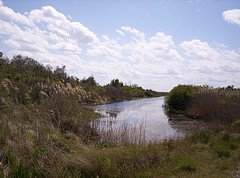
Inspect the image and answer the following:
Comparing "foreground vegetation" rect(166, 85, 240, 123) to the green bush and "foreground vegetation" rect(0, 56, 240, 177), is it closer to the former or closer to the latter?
the green bush

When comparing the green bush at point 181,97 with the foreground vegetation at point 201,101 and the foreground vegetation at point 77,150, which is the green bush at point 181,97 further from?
the foreground vegetation at point 77,150

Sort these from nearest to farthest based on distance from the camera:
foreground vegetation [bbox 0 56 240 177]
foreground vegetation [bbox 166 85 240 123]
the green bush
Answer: foreground vegetation [bbox 0 56 240 177] < foreground vegetation [bbox 166 85 240 123] < the green bush

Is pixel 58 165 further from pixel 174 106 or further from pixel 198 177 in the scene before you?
pixel 174 106

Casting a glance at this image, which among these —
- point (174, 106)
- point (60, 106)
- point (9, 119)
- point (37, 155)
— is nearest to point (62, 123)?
point (60, 106)

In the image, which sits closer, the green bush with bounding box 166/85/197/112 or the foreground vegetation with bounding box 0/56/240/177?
the foreground vegetation with bounding box 0/56/240/177

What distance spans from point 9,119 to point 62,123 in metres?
3.32

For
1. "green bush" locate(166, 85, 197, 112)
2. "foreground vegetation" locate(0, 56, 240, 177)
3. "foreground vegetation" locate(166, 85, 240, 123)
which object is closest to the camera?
"foreground vegetation" locate(0, 56, 240, 177)

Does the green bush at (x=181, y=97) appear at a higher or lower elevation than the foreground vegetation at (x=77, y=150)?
higher

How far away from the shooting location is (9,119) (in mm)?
10789

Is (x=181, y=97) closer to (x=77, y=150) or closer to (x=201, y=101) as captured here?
(x=201, y=101)

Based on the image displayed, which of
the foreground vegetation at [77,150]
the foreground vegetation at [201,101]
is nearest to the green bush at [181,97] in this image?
the foreground vegetation at [201,101]

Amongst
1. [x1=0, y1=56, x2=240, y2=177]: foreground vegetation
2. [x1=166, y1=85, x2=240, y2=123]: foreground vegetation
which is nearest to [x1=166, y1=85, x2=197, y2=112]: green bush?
[x1=166, y1=85, x2=240, y2=123]: foreground vegetation

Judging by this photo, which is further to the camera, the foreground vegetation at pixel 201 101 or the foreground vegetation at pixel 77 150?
the foreground vegetation at pixel 201 101

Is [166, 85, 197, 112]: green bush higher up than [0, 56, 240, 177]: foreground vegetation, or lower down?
higher up
